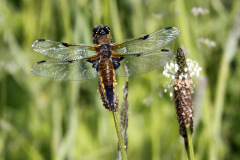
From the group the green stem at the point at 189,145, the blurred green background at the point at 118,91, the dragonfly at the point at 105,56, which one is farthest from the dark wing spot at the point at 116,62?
the green stem at the point at 189,145

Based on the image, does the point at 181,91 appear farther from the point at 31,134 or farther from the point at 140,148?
the point at 31,134

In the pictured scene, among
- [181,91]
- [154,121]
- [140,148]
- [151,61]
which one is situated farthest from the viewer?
[140,148]

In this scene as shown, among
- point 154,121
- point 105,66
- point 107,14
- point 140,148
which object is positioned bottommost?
point 140,148

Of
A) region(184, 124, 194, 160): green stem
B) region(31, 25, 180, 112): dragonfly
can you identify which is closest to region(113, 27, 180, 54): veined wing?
region(31, 25, 180, 112): dragonfly

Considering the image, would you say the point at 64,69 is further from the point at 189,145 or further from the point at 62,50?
the point at 189,145

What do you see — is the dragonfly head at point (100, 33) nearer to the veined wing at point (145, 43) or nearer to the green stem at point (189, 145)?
the veined wing at point (145, 43)

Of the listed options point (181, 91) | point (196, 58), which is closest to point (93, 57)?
point (181, 91)

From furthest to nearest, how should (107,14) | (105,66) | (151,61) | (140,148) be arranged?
(140,148) < (107,14) < (151,61) < (105,66)

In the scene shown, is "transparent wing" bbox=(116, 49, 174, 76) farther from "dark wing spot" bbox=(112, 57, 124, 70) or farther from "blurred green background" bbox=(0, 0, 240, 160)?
"blurred green background" bbox=(0, 0, 240, 160)
